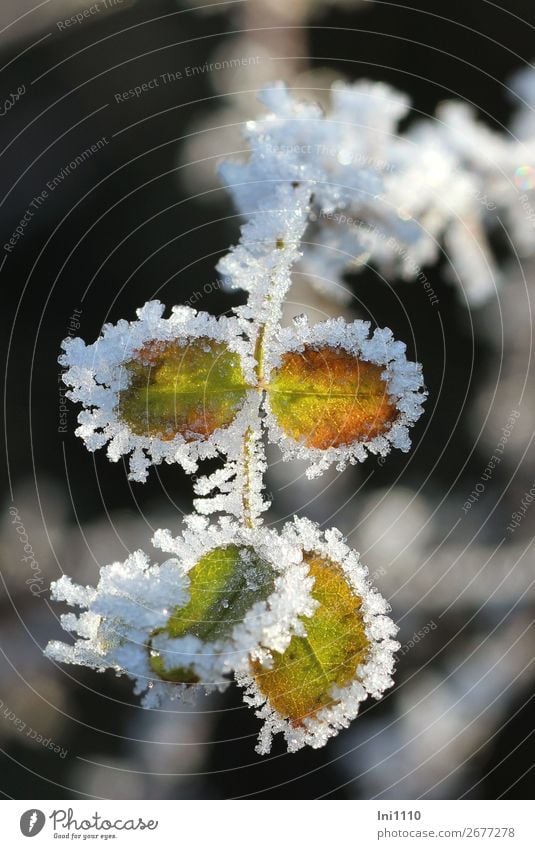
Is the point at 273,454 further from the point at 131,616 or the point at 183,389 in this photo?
the point at 131,616

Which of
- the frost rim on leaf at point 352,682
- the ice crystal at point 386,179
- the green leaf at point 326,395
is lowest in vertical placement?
the frost rim on leaf at point 352,682

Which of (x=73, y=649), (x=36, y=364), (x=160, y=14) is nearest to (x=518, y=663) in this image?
(x=73, y=649)

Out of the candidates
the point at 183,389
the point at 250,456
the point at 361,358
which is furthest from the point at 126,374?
the point at 361,358

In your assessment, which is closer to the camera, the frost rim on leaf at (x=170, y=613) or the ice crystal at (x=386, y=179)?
the frost rim on leaf at (x=170, y=613)

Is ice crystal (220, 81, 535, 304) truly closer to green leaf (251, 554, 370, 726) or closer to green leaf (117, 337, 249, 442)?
green leaf (117, 337, 249, 442)

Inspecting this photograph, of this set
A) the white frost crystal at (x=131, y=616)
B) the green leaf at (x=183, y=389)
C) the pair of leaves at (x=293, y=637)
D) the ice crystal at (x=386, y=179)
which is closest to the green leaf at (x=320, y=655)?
the pair of leaves at (x=293, y=637)

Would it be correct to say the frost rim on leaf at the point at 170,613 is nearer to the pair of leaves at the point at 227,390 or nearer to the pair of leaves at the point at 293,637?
the pair of leaves at the point at 293,637
